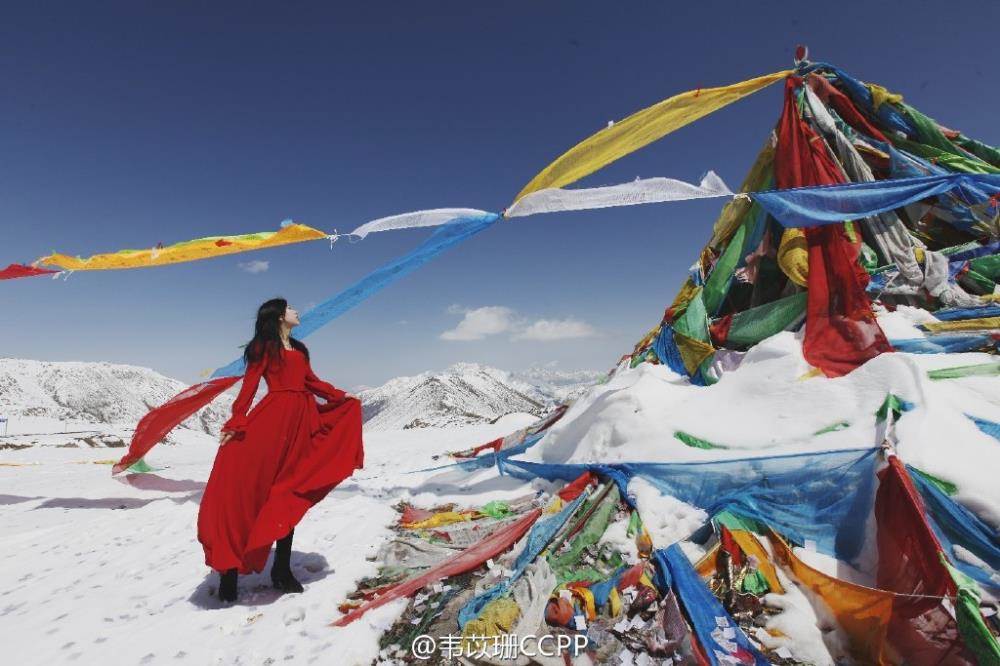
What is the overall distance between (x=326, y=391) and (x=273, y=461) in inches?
34.0

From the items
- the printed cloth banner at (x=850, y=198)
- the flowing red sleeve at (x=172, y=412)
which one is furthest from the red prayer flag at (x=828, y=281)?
the flowing red sleeve at (x=172, y=412)

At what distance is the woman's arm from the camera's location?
4711mm

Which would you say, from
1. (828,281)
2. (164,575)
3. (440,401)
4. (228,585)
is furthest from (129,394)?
(828,281)

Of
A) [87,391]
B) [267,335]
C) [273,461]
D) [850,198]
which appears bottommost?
[87,391]

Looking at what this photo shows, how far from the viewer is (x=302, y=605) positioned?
3.93m

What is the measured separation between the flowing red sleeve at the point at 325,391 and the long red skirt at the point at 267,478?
0.14 m

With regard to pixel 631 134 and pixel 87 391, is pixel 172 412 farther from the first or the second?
pixel 87 391

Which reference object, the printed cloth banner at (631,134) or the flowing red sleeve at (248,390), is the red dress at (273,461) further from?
the printed cloth banner at (631,134)

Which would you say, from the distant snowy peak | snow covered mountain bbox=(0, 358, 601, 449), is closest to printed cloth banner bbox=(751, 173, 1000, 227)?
the distant snowy peak

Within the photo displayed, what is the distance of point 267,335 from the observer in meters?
4.43

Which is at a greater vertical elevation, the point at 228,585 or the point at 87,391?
the point at 228,585

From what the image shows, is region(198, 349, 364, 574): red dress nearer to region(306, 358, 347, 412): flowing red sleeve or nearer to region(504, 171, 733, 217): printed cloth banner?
region(306, 358, 347, 412): flowing red sleeve

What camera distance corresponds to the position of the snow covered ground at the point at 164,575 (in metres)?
3.39

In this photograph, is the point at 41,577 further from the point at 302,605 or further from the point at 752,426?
the point at 752,426
